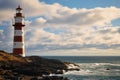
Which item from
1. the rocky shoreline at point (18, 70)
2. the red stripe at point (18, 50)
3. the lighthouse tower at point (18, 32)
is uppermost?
the lighthouse tower at point (18, 32)

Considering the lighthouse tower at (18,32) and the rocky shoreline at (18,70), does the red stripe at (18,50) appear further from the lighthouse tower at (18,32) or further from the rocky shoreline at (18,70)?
the rocky shoreline at (18,70)

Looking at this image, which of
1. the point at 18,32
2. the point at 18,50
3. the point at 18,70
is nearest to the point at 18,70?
the point at 18,70

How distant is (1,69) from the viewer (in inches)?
1820

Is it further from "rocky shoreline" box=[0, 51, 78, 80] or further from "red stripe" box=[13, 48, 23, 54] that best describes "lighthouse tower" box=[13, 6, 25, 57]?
"rocky shoreline" box=[0, 51, 78, 80]

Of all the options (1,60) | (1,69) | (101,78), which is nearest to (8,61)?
(1,60)

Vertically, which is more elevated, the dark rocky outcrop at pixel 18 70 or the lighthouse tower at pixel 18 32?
the lighthouse tower at pixel 18 32

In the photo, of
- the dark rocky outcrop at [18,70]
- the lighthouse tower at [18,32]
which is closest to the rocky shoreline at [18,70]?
the dark rocky outcrop at [18,70]

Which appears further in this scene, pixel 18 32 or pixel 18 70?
pixel 18 32

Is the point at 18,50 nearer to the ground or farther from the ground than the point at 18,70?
farther from the ground

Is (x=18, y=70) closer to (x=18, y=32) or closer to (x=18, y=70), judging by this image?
(x=18, y=70)

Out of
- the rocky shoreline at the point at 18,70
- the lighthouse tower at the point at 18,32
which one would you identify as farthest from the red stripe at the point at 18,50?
the rocky shoreline at the point at 18,70

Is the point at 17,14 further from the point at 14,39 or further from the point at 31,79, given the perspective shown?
the point at 31,79

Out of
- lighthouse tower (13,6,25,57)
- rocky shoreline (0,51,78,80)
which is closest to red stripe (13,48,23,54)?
lighthouse tower (13,6,25,57)

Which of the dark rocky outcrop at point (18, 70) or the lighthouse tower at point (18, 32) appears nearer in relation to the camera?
the dark rocky outcrop at point (18, 70)
